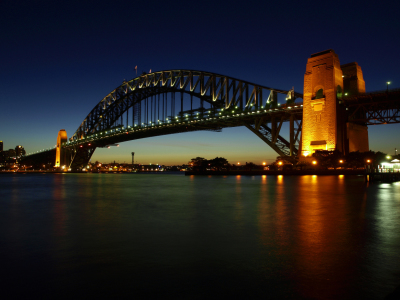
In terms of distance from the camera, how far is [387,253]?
4867 millimetres

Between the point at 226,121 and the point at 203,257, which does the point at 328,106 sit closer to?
the point at 226,121

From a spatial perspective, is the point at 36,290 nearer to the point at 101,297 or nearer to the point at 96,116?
the point at 101,297

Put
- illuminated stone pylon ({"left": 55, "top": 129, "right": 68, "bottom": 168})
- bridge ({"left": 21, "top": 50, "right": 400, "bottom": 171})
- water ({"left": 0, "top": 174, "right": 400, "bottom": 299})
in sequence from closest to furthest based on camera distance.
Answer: water ({"left": 0, "top": 174, "right": 400, "bottom": 299}), bridge ({"left": 21, "top": 50, "right": 400, "bottom": 171}), illuminated stone pylon ({"left": 55, "top": 129, "right": 68, "bottom": 168})

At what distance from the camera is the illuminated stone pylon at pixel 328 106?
122 ft

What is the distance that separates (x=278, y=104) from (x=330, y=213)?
3508 cm

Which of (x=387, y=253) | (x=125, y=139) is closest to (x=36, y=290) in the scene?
(x=387, y=253)

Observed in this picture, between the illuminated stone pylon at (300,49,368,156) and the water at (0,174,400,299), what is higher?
the illuminated stone pylon at (300,49,368,156)

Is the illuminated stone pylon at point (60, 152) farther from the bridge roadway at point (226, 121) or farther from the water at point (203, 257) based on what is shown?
the water at point (203, 257)

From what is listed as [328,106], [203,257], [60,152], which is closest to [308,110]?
[328,106]

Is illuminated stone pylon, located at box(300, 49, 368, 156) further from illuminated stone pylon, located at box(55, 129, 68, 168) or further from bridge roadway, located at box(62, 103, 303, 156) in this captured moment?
illuminated stone pylon, located at box(55, 129, 68, 168)

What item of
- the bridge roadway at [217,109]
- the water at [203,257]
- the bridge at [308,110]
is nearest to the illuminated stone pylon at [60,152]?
the bridge roadway at [217,109]

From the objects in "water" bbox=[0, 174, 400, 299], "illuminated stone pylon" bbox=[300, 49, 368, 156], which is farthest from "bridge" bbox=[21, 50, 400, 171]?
"water" bbox=[0, 174, 400, 299]

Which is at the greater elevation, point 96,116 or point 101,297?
point 96,116

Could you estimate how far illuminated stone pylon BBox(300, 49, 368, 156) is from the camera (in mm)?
37125
